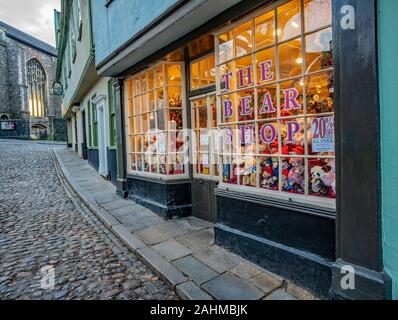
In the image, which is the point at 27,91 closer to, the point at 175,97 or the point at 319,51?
the point at 175,97

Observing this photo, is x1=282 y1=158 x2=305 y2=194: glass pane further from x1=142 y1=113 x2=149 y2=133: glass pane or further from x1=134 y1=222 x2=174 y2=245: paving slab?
x1=142 y1=113 x2=149 y2=133: glass pane

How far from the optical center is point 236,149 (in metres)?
3.89

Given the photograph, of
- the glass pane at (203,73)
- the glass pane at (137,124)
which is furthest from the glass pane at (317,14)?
the glass pane at (137,124)

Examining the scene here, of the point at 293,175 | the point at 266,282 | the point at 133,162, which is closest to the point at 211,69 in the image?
the point at 293,175

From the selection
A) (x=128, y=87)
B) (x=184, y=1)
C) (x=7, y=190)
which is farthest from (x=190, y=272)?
(x=7, y=190)

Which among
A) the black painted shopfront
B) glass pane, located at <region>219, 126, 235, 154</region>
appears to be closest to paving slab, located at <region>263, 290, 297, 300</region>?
the black painted shopfront

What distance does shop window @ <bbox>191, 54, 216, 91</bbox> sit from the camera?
491 cm

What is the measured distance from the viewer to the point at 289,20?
3100mm

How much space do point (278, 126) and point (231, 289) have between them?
5.85ft

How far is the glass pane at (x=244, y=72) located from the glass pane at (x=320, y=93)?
806 millimetres

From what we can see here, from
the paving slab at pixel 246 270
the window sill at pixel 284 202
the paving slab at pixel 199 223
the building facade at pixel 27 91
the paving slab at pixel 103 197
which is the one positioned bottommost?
the paving slab at pixel 246 270

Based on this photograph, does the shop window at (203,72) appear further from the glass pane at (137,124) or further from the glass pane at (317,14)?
the glass pane at (317,14)

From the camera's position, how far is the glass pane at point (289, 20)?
3.01 m

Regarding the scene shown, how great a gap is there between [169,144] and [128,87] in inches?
79.8
